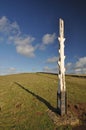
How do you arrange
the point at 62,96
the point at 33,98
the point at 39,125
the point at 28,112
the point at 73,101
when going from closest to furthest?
the point at 39,125
the point at 62,96
the point at 28,112
the point at 73,101
the point at 33,98

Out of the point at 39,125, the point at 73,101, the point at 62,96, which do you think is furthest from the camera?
the point at 73,101

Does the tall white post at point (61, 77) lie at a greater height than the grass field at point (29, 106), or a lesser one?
greater

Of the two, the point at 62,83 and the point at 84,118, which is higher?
the point at 62,83

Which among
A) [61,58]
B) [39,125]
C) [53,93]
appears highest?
[61,58]

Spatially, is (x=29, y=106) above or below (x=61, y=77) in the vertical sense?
below

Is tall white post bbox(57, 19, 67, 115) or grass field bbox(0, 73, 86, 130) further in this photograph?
tall white post bbox(57, 19, 67, 115)

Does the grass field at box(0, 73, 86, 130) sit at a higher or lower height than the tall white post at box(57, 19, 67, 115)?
lower

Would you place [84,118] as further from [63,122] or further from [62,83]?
[62,83]

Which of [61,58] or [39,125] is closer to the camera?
[39,125]

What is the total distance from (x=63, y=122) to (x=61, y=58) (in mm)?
5748

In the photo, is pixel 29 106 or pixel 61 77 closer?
pixel 61 77

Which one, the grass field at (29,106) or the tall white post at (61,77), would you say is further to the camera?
the tall white post at (61,77)

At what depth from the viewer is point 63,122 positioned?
19297 millimetres

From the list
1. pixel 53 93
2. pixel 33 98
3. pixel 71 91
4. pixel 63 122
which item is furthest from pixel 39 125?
pixel 71 91
